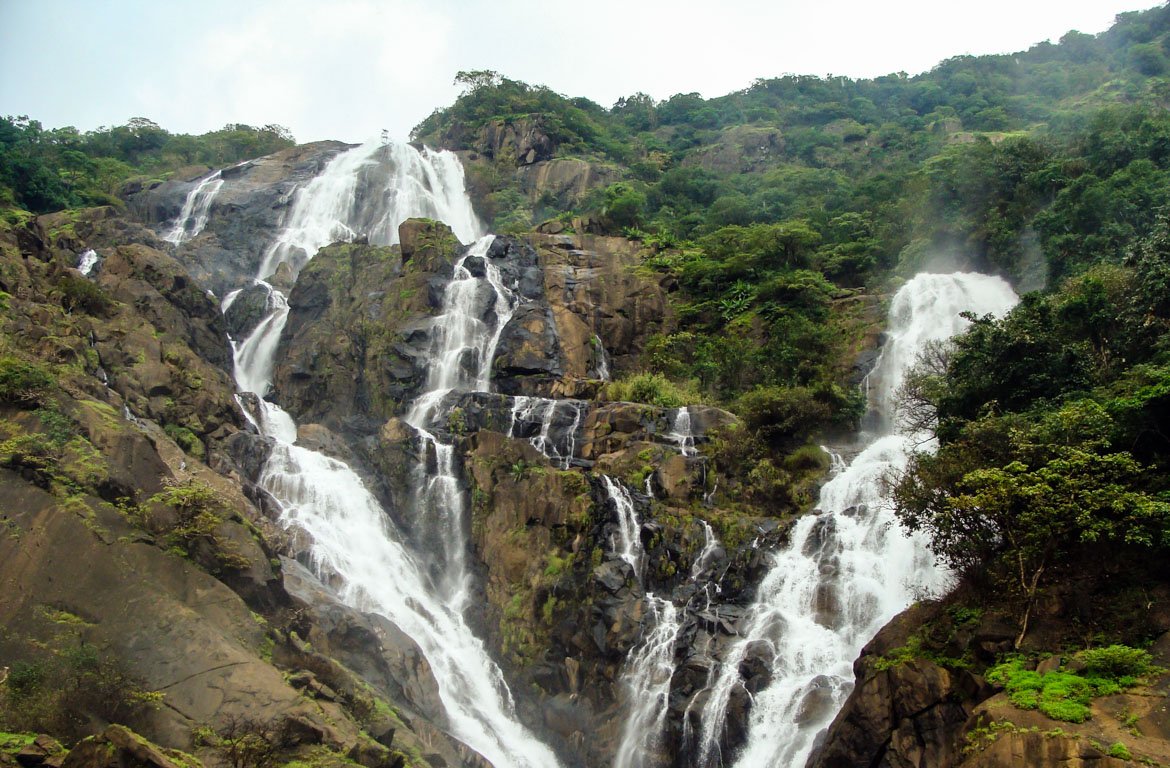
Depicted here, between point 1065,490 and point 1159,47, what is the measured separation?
75.3 meters

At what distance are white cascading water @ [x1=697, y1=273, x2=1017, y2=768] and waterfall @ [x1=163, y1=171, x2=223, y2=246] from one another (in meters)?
41.7

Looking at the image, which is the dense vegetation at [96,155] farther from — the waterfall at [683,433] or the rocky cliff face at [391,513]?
the waterfall at [683,433]

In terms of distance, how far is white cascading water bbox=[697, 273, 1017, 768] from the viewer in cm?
1944

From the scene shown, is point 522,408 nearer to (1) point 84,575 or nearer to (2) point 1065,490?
(1) point 84,575

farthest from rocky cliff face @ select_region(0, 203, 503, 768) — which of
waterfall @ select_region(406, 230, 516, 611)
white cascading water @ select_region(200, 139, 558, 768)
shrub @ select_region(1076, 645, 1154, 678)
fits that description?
shrub @ select_region(1076, 645, 1154, 678)

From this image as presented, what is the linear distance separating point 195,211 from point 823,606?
155ft

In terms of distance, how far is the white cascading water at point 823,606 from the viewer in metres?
19.4

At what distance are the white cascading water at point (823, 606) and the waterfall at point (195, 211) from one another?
137 feet

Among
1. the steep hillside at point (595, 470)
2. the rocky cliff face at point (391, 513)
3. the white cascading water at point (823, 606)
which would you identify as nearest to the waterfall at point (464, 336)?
the steep hillside at point (595, 470)

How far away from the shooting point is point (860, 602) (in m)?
22.1

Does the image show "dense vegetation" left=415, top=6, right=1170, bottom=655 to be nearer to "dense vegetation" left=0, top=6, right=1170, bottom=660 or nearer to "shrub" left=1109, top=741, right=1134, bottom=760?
"dense vegetation" left=0, top=6, right=1170, bottom=660

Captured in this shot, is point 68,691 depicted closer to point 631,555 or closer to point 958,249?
point 631,555

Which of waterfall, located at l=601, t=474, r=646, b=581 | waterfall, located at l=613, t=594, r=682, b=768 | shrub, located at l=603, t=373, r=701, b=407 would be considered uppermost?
shrub, located at l=603, t=373, r=701, b=407

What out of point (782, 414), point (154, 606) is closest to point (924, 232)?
point (782, 414)
